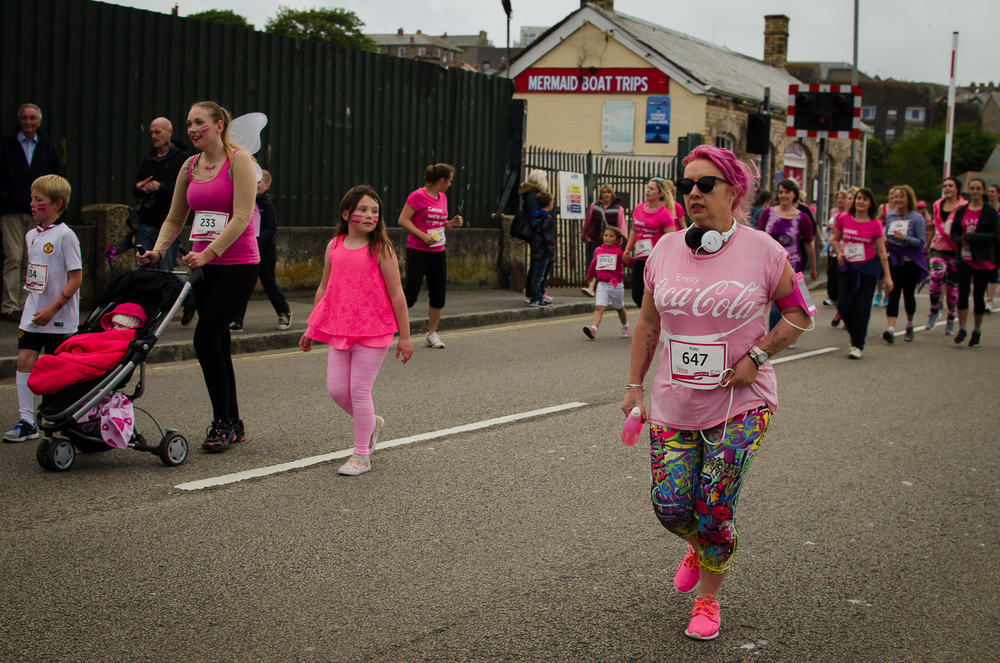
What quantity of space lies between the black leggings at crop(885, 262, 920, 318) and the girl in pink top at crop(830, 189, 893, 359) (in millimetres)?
1440

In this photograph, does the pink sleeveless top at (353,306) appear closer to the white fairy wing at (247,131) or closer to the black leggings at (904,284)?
the white fairy wing at (247,131)

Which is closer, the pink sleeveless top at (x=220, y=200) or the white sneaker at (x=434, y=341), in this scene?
the pink sleeveless top at (x=220, y=200)

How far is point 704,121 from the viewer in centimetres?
2691

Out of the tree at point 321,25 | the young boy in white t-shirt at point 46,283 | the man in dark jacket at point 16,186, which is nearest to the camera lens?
the young boy in white t-shirt at point 46,283

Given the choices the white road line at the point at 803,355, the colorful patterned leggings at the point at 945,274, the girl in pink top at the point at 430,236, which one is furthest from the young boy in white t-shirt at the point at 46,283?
the colorful patterned leggings at the point at 945,274

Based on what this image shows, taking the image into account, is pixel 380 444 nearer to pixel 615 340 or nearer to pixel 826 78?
pixel 615 340

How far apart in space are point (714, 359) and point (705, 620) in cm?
94

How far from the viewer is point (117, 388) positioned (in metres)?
5.37

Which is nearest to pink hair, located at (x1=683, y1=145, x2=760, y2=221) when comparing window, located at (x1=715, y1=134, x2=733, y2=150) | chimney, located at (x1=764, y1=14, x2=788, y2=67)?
window, located at (x1=715, y1=134, x2=733, y2=150)

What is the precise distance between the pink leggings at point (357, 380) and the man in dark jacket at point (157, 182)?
201 inches

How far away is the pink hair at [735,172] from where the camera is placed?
11.2 feet

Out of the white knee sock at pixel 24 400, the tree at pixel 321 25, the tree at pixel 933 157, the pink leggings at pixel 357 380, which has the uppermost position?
the tree at pixel 321 25

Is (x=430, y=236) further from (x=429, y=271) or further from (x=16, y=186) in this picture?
(x=16, y=186)

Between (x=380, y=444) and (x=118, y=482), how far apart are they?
1.61 metres
